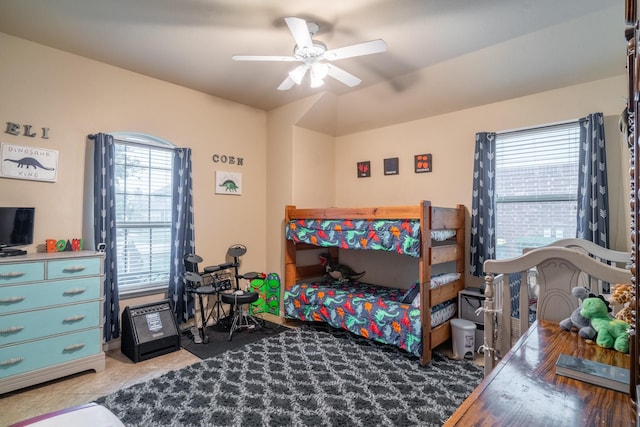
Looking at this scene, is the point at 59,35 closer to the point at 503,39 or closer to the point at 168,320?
the point at 168,320

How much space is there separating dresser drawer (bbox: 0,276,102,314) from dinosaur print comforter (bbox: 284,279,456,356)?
6.49 feet

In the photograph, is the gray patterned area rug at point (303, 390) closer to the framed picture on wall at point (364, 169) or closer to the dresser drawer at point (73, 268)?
the dresser drawer at point (73, 268)

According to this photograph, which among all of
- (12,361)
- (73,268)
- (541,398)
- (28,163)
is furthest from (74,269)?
(541,398)

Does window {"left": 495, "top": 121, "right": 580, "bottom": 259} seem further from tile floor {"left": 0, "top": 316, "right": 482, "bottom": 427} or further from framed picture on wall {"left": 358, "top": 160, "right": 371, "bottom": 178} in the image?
framed picture on wall {"left": 358, "top": 160, "right": 371, "bottom": 178}

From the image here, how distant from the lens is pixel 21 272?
2.35m

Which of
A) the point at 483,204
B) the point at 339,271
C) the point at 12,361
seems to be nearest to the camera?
the point at 12,361

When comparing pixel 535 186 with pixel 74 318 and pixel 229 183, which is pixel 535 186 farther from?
pixel 74 318

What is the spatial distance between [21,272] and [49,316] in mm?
402

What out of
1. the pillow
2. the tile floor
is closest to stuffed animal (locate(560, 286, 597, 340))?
the pillow

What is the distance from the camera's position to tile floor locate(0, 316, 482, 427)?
219 cm

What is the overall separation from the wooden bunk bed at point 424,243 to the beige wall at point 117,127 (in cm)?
74

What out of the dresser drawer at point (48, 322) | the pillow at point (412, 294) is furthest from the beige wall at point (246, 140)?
the pillow at point (412, 294)

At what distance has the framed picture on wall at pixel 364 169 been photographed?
4.36m

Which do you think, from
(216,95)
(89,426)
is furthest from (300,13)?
(89,426)
